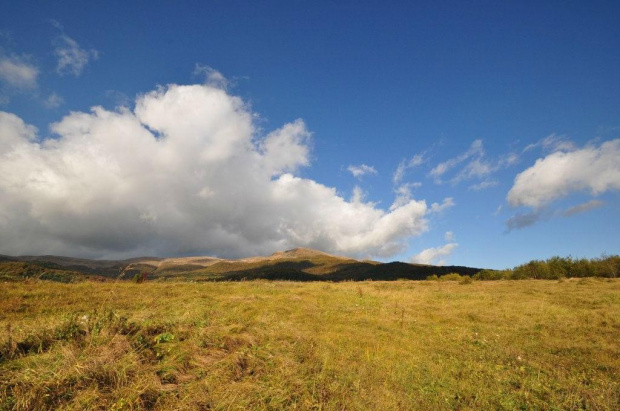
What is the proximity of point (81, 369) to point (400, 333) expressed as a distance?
11.1 m

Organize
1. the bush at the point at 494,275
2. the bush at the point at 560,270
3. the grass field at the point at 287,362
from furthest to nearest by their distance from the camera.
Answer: the bush at the point at 494,275, the bush at the point at 560,270, the grass field at the point at 287,362

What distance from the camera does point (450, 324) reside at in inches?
588

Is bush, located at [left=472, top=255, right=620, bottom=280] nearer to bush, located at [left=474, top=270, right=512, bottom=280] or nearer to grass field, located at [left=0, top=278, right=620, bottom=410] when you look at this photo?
bush, located at [left=474, top=270, right=512, bottom=280]

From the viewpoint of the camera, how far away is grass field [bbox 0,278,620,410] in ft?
18.4

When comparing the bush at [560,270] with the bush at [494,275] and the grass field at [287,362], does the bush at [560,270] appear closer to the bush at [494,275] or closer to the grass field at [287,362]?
the bush at [494,275]

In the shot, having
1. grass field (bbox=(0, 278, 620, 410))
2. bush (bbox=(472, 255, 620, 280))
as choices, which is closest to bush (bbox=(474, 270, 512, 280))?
bush (bbox=(472, 255, 620, 280))

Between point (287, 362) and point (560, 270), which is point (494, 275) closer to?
point (560, 270)

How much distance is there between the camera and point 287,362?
7.73 meters

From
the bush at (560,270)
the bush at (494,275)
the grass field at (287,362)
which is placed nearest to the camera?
the grass field at (287,362)

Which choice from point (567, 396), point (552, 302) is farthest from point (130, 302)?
point (552, 302)

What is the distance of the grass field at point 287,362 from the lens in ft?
18.4

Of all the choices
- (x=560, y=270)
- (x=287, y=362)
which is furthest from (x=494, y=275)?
(x=287, y=362)

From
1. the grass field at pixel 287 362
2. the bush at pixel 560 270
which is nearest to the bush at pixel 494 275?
the bush at pixel 560 270

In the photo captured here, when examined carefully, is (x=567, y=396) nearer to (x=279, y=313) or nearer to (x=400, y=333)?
(x=400, y=333)
